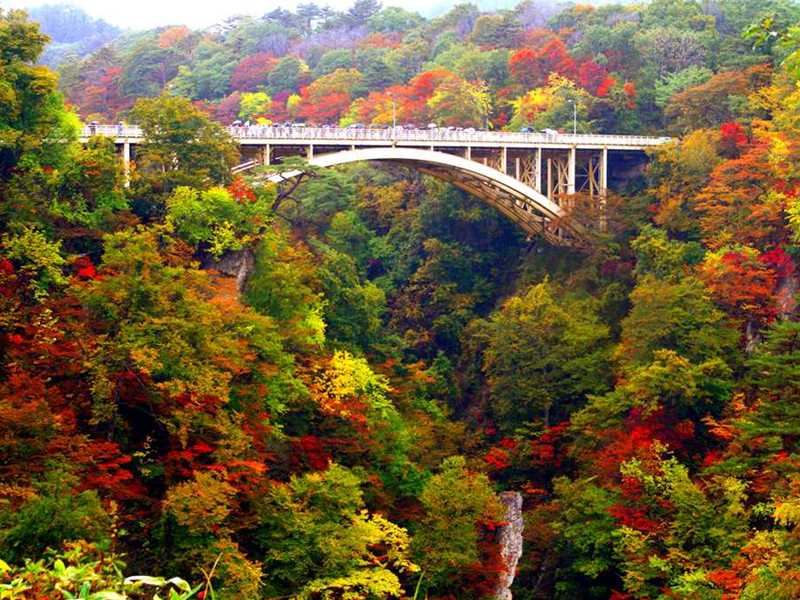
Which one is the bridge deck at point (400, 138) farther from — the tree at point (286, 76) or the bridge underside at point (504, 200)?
the tree at point (286, 76)

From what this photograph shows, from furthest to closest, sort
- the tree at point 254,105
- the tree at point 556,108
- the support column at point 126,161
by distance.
Answer: 1. the tree at point 254,105
2. the tree at point 556,108
3. the support column at point 126,161

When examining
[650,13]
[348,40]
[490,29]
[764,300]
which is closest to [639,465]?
[764,300]

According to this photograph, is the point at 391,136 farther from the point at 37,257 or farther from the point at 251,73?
the point at 251,73

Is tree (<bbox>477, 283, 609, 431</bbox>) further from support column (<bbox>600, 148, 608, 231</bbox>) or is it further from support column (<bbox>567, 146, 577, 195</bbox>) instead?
support column (<bbox>567, 146, 577, 195</bbox>)

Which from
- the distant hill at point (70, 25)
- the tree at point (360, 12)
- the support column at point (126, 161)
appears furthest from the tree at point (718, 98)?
the distant hill at point (70, 25)

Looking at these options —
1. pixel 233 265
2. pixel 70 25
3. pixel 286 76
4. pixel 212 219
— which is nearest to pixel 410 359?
pixel 233 265

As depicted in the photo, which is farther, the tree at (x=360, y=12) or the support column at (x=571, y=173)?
the tree at (x=360, y=12)

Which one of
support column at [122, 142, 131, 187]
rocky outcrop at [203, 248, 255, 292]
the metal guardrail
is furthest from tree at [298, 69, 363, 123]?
rocky outcrop at [203, 248, 255, 292]

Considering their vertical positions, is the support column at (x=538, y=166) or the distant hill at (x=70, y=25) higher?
the distant hill at (x=70, y=25)
